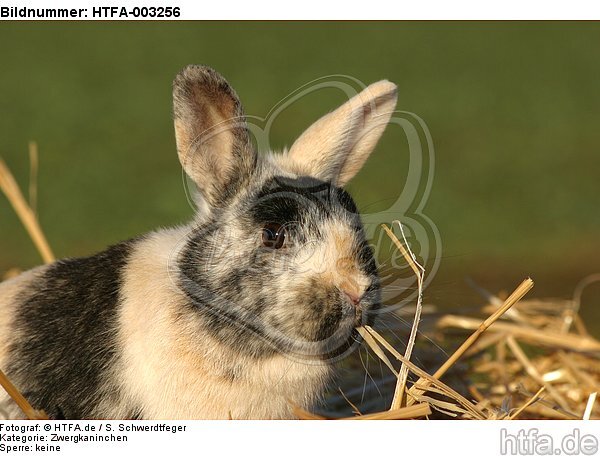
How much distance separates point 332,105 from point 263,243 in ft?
15.7

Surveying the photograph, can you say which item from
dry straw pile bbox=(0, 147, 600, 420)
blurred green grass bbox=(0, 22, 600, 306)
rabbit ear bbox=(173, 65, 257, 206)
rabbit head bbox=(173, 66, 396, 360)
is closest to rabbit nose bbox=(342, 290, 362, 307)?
rabbit head bbox=(173, 66, 396, 360)

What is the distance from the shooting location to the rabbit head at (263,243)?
3.58m

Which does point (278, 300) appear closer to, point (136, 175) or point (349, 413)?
point (349, 413)

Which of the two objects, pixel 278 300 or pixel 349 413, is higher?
pixel 278 300

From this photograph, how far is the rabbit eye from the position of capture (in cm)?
367

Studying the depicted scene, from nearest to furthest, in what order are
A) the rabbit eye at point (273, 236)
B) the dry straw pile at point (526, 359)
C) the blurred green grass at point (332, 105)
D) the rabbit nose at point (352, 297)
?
the rabbit nose at point (352, 297), the rabbit eye at point (273, 236), the dry straw pile at point (526, 359), the blurred green grass at point (332, 105)

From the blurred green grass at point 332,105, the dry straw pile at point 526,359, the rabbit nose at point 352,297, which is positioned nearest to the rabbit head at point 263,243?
the rabbit nose at point 352,297

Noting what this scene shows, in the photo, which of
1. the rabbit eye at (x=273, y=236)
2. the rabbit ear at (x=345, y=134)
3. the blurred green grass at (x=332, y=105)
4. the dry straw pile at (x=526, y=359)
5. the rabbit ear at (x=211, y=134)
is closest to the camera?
the rabbit eye at (x=273, y=236)

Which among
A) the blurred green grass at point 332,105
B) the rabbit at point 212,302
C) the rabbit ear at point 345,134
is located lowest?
the blurred green grass at point 332,105

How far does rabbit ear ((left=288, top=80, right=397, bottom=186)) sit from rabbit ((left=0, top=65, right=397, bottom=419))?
0.7 inches

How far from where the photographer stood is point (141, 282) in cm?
394

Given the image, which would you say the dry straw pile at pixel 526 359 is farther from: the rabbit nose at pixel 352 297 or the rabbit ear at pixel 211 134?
the rabbit ear at pixel 211 134
